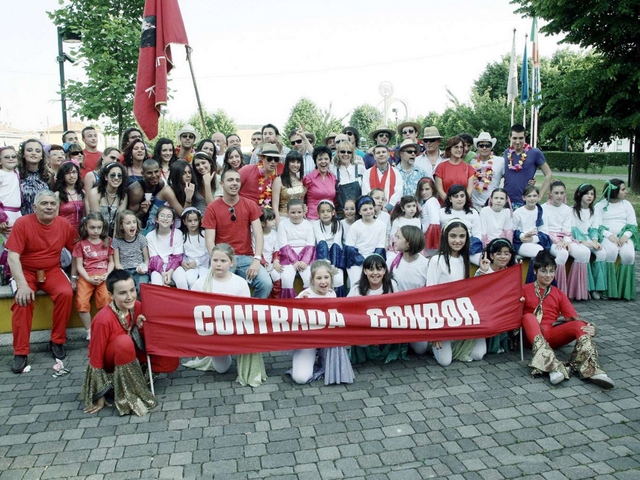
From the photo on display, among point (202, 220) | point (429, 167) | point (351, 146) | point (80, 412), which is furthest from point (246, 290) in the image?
point (429, 167)

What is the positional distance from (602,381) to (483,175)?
424cm

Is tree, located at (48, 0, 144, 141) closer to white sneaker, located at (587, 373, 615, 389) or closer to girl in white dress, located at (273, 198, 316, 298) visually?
girl in white dress, located at (273, 198, 316, 298)

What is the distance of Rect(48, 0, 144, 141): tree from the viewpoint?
1090cm

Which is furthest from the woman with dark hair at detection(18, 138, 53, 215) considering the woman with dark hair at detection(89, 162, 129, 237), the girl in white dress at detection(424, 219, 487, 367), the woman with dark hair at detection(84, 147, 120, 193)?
the girl in white dress at detection(424, 219, 487, 367)

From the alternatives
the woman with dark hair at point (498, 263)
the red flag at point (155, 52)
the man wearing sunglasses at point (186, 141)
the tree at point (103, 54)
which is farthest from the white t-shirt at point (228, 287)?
the tree at point (103, 54)

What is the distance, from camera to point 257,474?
371 cm

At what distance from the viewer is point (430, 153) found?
28.0ft

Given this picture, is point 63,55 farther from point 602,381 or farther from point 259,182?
point 602,381

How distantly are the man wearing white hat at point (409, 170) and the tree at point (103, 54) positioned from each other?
6.26 meters

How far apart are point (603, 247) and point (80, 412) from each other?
706 centimetres

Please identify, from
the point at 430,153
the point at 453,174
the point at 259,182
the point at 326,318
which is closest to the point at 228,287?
the point at 326,318

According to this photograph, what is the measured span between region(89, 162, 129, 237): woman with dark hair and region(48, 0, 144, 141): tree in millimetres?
4964

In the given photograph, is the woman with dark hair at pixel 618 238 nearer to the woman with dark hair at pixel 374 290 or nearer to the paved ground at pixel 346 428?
the paved ground at pixel 346 428

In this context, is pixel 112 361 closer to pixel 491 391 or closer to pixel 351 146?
pixel 491 391
